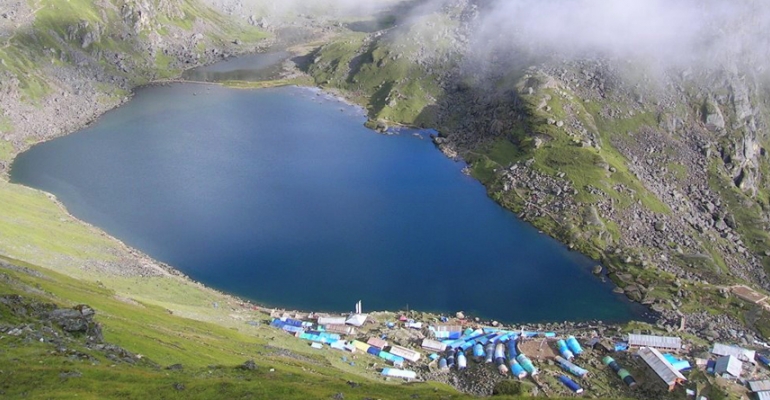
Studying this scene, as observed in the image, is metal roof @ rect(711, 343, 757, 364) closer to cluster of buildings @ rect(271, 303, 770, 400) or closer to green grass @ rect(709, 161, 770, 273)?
cluster of buildings @ rect(271, 303, 770, 400)

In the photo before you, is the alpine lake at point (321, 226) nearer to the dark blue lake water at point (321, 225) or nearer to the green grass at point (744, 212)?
the dark blue lake water at point (321, 225)

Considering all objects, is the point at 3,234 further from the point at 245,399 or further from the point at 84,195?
the point at 245,399

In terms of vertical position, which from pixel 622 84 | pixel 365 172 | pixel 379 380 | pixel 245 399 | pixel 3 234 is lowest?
pixel 379 380

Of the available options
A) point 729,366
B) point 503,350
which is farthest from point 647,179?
point 503,350

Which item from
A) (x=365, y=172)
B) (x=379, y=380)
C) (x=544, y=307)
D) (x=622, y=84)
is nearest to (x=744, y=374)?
(x=544, y=307)

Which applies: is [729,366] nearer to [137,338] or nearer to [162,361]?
[162,361]

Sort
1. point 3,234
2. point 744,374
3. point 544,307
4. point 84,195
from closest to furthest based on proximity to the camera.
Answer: point 744,374 → point 3,234 → point 544,307 → point 84,195

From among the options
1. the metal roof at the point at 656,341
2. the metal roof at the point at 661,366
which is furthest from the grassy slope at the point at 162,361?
the metal roof at the point at 656,341
